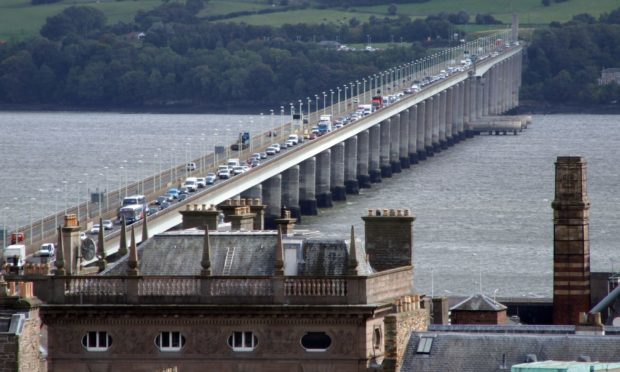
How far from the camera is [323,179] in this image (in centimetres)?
14388

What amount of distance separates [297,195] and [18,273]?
94.7 m

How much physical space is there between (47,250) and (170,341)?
44.8 m

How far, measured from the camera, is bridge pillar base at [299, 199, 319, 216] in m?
133

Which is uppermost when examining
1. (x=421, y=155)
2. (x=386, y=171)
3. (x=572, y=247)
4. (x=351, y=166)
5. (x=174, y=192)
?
(x=572, y=247)

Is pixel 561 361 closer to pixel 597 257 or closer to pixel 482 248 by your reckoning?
pixel 597 257

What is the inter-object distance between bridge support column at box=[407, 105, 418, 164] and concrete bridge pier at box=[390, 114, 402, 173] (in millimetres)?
1868

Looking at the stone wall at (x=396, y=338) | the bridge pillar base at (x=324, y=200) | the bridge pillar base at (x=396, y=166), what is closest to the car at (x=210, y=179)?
the bridge pillar base at (x=324, y=200)

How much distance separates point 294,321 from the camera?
30.4 meters

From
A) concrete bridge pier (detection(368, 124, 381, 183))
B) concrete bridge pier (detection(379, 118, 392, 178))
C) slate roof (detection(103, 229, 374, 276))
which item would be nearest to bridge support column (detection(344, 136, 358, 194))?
concrete bridge pier (detection(368, 124, 381, 183))

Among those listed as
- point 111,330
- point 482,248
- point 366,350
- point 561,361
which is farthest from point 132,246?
point 482,248

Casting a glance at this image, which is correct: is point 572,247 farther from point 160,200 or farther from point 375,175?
point 375,175

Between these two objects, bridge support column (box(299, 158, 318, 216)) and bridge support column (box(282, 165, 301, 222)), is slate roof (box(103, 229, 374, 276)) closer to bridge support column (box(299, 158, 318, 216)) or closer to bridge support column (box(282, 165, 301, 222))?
bridge support column (box(282, 165, 301, 222))

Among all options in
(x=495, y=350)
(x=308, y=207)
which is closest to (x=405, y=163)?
(x=308, y=207)

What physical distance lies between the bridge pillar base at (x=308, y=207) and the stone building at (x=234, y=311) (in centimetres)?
10133
